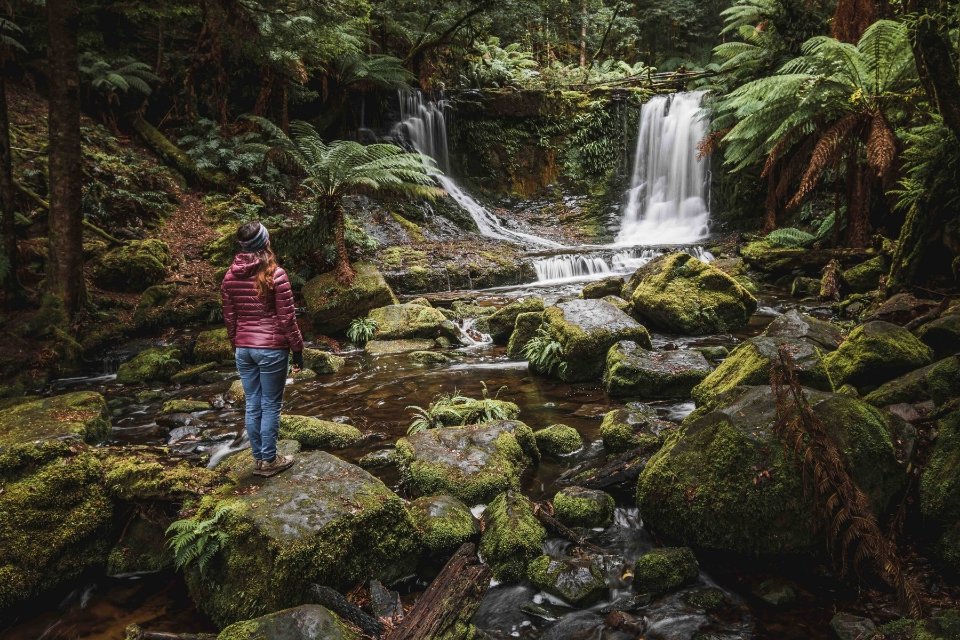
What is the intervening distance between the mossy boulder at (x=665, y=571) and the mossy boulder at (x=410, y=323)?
5981 millimetres

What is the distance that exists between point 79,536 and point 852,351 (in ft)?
19.3

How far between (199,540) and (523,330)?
550 cm

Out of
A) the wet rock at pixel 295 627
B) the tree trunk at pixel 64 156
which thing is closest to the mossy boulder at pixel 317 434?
the wet rock at pixel 295 627

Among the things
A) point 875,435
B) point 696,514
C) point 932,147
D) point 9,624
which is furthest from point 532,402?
point 932,147

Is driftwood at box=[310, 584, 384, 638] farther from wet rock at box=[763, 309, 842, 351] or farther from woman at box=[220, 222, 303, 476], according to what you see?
wet rock at box=[763, 309, 842, 351]

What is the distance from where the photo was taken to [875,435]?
109 inches

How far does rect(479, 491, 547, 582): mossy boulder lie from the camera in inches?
115

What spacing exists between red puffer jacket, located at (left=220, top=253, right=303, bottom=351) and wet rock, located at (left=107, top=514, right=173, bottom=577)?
129 cm

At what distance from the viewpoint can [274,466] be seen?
3.26 metres

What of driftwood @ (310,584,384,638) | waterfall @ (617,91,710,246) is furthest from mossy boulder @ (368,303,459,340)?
waterfall @ (617,91,710,246)

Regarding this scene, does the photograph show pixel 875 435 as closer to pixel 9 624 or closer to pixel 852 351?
pixel 852 351

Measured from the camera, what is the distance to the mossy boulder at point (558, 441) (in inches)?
172

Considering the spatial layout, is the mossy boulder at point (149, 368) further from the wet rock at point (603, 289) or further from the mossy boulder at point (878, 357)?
the mossy boulder at point (878, 357)

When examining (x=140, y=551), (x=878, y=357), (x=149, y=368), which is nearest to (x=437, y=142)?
(x=149, y=368)
